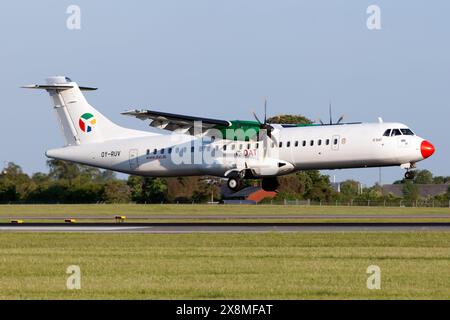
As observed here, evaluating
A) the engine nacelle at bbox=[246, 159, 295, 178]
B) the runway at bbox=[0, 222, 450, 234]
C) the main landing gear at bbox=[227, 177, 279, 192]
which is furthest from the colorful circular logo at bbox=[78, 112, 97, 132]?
the runway at bbox=[0, 222, 450, 234]

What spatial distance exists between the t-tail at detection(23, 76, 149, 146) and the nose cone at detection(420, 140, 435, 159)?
58.3ft

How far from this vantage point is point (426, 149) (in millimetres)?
48188

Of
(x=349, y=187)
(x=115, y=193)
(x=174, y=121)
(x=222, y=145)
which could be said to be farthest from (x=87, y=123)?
(x=349, y=187)

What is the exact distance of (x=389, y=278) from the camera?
20125 millimetres

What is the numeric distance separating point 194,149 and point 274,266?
32.7 m

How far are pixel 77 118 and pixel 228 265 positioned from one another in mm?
36293

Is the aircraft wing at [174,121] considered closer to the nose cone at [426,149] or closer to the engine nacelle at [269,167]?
the engine nacelle at [269,167]

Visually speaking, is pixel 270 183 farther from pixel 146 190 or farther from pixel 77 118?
pixel 146 190

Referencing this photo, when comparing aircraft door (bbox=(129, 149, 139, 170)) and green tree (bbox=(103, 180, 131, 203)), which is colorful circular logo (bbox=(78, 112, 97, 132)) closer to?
aircraft door (bbox=(129, 149, 139, 170))

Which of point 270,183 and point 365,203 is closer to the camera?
point 270,183

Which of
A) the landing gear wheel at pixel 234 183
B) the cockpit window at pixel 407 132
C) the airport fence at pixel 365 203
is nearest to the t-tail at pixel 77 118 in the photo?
the landing gear wheel at pixel 234 183
